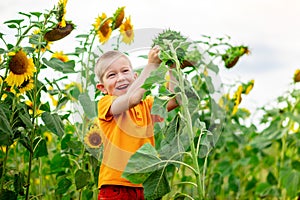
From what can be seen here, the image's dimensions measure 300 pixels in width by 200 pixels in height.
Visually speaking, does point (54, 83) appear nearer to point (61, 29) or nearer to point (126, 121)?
point (61, 29)

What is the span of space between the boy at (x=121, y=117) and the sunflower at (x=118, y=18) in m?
0.27

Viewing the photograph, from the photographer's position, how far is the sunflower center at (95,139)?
1503 millimetres

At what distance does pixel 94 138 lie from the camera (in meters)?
1.52

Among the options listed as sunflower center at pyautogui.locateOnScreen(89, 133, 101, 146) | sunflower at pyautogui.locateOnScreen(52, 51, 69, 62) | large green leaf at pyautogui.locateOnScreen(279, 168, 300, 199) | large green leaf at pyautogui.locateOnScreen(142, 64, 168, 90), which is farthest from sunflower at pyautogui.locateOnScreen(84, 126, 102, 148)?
large green leaf at pyautogui.locateOnScreen(279, 168, 300, 199)

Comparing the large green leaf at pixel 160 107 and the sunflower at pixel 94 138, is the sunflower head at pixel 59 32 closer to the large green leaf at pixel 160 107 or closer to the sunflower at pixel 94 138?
the sunflower at pixel 94 138

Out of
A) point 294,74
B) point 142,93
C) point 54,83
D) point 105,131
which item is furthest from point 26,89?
point 294,74

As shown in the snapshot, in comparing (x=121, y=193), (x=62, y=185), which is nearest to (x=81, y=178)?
(x=62, y=185)

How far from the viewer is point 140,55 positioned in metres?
1.36

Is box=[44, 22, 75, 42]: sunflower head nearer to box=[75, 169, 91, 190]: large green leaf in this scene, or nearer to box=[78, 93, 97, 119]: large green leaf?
box=[78, 93, 97, 119]: large green leaf

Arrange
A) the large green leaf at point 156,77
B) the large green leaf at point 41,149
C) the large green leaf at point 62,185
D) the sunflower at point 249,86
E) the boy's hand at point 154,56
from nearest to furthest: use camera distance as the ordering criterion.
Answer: the large green leaf at point 156,77 < the boy's hand at point 154,56 < the large green leaf at point 41,149 < the large green leaf at point 62,185 < the sunflower at point 249,86

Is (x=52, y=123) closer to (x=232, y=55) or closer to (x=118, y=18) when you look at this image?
(x=118, y=18)

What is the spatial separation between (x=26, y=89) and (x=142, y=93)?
407mm

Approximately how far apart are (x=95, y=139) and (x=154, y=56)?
0.32 m

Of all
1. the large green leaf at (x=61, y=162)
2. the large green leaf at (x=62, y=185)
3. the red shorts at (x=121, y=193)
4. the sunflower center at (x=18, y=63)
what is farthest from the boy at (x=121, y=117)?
the large green leaf at (x=61, y=162)
